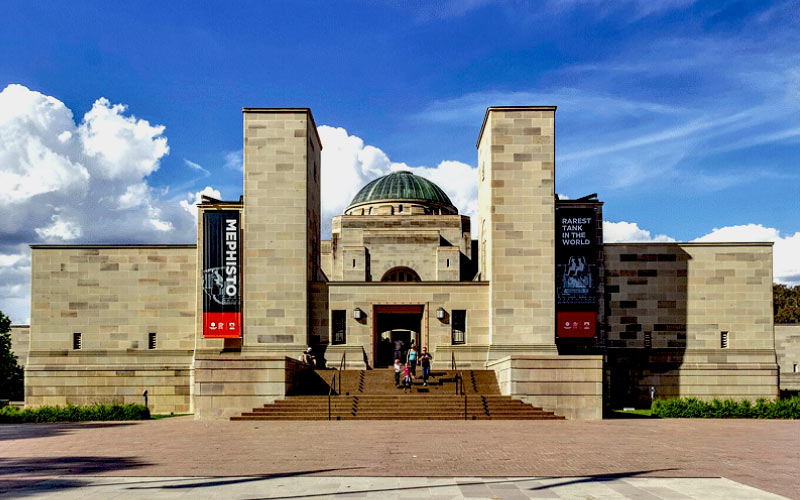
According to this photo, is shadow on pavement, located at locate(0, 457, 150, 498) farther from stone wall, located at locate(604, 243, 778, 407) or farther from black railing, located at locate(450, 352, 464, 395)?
stone wall, located at locate(604, 243, 778, 407)

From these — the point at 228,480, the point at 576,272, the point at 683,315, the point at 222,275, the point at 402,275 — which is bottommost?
the point at 228,480

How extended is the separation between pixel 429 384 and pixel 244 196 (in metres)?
12.8

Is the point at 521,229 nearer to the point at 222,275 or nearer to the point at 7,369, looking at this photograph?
the point at 222,275

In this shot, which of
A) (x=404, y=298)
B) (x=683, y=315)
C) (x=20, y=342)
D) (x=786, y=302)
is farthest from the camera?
(x=786, y=302)

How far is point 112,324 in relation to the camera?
37.4 meters

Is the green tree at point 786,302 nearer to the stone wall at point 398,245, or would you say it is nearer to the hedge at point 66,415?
the stone wall at point 398,245

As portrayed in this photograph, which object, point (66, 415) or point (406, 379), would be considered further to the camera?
point (406, 379)

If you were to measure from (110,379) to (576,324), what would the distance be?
22866mm

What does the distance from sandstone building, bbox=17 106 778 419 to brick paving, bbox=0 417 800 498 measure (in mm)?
10749

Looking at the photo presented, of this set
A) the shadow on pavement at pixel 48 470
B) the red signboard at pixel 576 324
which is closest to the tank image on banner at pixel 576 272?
the red signboard at pixel 576 324

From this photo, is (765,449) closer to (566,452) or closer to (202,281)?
(566,452)

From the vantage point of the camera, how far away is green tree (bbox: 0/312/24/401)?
4859 centimetres

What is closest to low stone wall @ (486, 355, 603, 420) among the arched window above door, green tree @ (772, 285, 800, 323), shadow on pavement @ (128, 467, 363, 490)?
shadow on pavement @ (128, 467, 363, 490)

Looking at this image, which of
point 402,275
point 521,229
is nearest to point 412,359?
point 521,229
